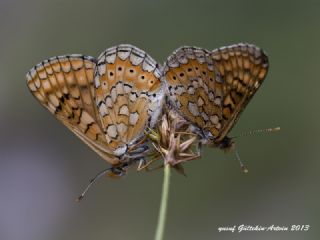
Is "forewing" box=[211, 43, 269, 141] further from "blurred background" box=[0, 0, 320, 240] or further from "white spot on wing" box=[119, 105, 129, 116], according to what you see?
"blurred background" box=[0, 0, 320, 240]

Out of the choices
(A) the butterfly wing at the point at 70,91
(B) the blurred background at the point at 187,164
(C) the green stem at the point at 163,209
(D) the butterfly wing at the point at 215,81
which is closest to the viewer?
(C) the green stem at the point at 163,209

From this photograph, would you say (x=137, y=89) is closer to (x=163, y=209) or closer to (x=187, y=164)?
(x=163, y=209)

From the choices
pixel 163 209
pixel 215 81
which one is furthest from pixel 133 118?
pixel 163 209

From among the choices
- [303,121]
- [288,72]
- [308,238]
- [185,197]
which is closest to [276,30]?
[288,72]

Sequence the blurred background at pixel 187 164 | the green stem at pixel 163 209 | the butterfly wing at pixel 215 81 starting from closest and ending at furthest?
the green stem at pixel 163 209 → the butterfly wing at pixel 215 81 → the blurred background at pixel 187 164

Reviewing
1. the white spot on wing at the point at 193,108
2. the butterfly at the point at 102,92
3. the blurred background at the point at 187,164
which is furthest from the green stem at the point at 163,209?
the blurred background at the point at 187,164

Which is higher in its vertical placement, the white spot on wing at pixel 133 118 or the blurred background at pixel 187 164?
the white spot on wing at pixel 133 118

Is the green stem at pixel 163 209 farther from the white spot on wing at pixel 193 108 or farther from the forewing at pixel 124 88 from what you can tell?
the forewing at pixel 124 88

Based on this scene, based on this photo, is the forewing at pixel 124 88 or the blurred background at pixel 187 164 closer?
the forewing at pixel 124 88
